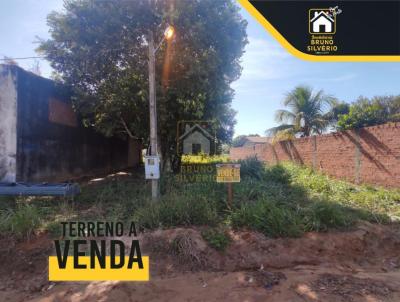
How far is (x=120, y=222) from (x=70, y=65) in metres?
5.71

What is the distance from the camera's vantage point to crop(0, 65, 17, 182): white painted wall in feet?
24.5

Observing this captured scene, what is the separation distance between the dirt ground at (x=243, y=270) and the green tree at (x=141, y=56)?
4672 mm

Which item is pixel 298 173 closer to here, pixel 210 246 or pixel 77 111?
pixel 210 246

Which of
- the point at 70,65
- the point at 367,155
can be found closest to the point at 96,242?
the point at 70,65

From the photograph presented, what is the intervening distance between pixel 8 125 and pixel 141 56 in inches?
152

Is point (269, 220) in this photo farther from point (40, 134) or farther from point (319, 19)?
point (40, 134)

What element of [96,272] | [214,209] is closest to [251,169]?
[214,209]

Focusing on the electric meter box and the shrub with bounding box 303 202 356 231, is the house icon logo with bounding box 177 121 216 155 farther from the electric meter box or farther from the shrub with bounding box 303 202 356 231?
the shrub with bounding box 303 202 356 231

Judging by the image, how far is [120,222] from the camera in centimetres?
500

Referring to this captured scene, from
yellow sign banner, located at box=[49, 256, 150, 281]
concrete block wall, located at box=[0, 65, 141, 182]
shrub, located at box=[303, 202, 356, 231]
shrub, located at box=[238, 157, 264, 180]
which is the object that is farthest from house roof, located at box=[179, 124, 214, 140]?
yellow sign banner, located at box=[49, 256, 150, 281]

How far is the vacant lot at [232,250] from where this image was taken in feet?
11.3

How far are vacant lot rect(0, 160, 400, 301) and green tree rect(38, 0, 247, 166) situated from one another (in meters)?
3.57

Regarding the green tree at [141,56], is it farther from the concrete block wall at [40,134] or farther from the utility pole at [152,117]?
the utility pole at [152,117]

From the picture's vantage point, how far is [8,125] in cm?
752
